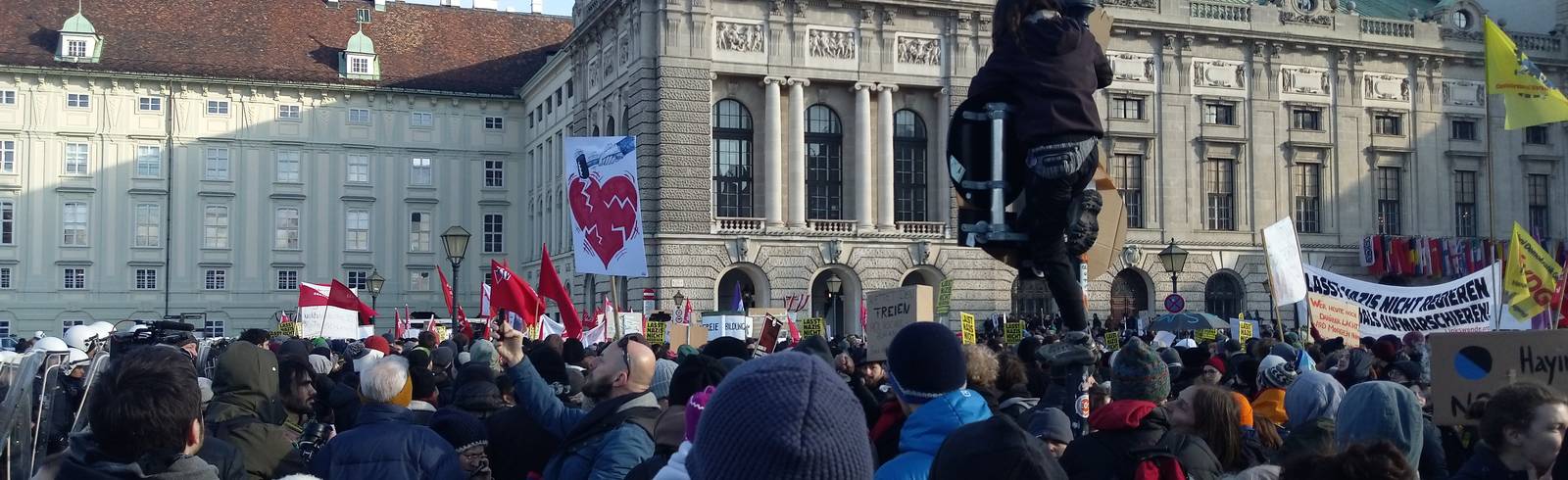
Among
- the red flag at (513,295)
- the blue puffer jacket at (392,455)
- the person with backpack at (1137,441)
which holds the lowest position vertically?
the blue puffer jacket at (392,455)

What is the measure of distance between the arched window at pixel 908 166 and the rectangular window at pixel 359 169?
2476 cm

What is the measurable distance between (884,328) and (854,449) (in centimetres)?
693

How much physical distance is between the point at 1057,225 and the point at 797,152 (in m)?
40.3

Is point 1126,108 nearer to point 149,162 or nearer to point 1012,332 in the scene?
point 1012,332

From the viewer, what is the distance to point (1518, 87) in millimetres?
20016

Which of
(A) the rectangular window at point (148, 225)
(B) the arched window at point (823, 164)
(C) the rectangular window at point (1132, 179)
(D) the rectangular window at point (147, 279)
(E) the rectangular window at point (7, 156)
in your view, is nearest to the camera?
(B) the arched window at point (823, 164)

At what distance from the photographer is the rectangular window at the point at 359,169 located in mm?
62812

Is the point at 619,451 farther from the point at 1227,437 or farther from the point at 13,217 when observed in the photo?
the point at 13,217

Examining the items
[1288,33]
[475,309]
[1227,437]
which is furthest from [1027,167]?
[475,309]

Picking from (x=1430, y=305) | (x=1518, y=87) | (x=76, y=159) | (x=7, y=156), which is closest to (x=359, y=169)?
(x=76, y=159)

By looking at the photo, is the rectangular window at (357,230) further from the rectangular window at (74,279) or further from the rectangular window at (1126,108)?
the rectangular window at (1126,108)

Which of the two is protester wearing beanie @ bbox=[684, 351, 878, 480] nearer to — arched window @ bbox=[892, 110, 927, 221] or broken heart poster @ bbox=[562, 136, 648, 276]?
broken heart poster @ bbox=[562, 136, 648, 276]

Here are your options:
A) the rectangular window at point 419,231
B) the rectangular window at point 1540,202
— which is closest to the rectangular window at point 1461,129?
the rectangular window at point 1540,202

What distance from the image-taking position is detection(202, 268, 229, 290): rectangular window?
60406mm
